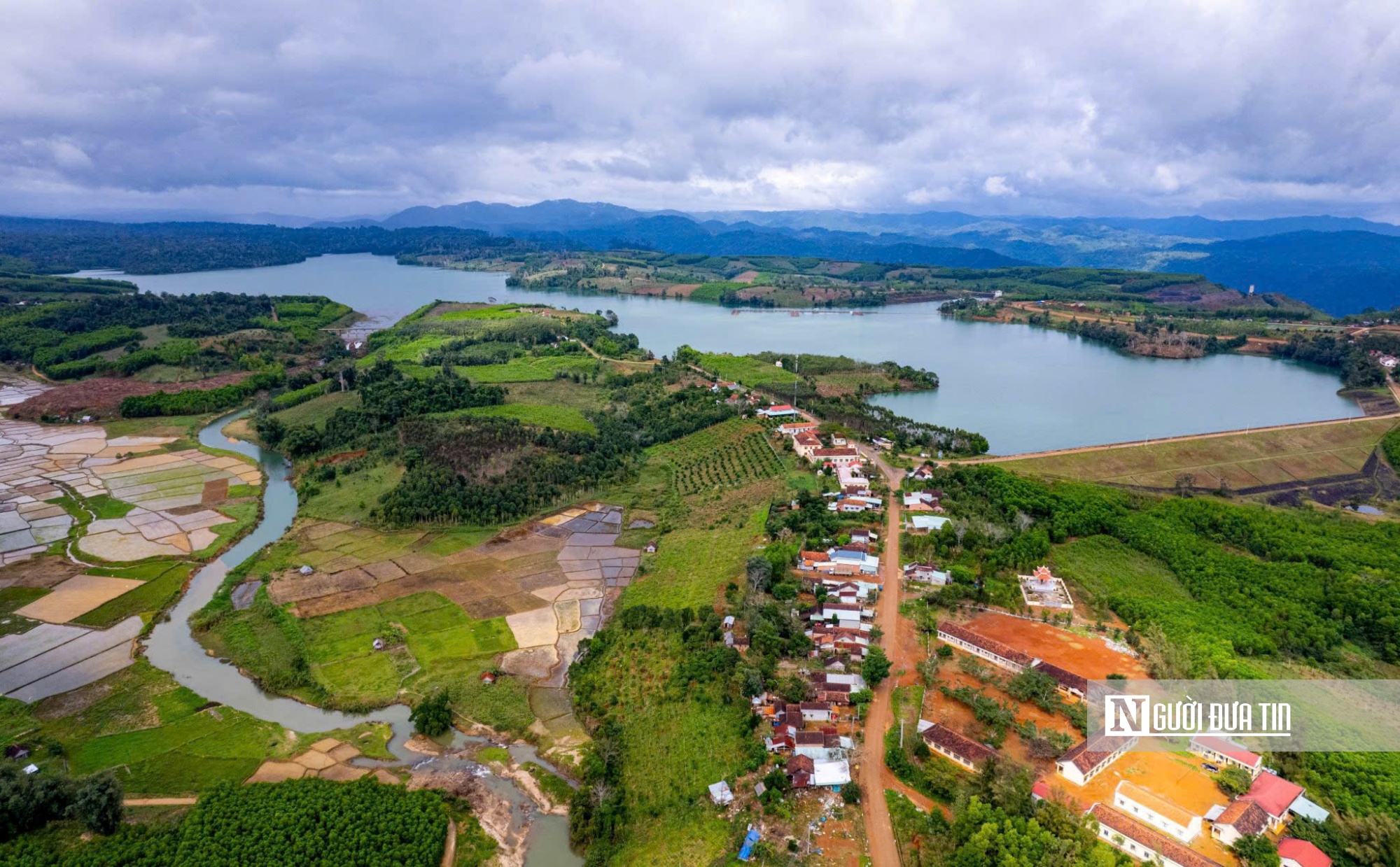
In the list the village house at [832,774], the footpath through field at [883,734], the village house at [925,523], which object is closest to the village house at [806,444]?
the village house at [925,523]

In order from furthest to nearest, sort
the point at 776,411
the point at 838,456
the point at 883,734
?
1. the point at 776,411
2. the point at 838,456
3. the point at 883,734

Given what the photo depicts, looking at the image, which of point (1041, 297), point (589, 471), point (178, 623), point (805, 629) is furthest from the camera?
point (1041, 297)

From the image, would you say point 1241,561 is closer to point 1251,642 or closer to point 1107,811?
point 1251,642

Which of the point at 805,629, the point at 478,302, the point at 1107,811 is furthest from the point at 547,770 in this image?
the point at 478,302

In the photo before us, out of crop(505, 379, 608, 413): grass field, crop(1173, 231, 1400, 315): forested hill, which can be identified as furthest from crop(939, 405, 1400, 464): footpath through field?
crop(1173, 231, 1400, 315): forested hill

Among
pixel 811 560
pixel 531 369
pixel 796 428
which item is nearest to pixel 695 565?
pixel 811 560

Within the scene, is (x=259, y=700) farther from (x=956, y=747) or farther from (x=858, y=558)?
(x=858, y=558)

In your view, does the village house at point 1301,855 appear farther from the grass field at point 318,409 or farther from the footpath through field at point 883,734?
the grass field at point 318,409
